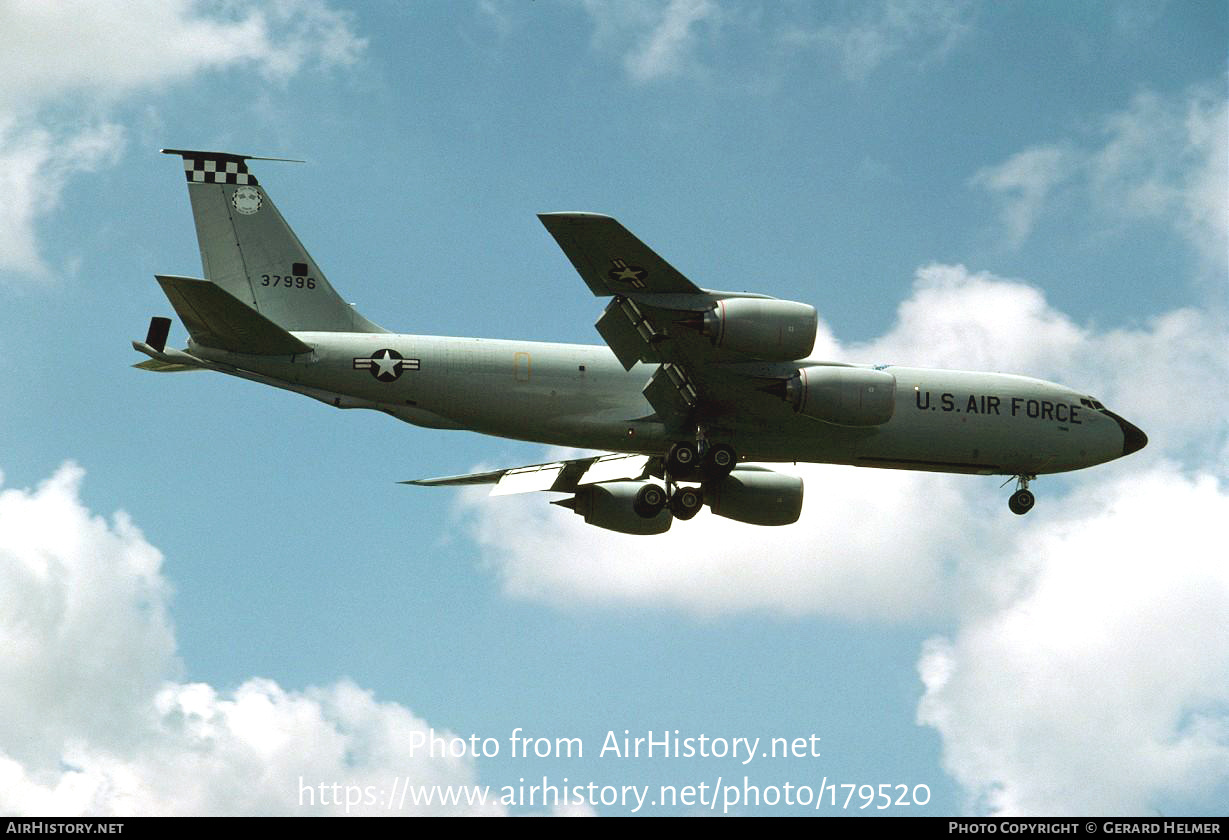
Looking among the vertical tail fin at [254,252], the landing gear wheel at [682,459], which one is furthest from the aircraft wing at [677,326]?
the vertical tail fin at [254,252]

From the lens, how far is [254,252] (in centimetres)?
3350

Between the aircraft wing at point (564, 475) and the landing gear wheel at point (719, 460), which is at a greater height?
the aircraft wing at point (564, 475)

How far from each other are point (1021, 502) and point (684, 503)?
8.26 metres

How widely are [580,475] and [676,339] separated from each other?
8620 millimetres

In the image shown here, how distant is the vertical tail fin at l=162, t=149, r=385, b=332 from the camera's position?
3253cm

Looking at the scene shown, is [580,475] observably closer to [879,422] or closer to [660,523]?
[660,523]

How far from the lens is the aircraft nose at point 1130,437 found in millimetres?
34781

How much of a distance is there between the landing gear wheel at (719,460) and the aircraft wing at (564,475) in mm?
4453

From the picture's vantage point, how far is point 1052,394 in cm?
3409

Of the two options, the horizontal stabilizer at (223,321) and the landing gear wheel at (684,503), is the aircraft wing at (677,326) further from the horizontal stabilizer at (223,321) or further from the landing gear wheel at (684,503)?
the horizontal stabilizer at (223,321)

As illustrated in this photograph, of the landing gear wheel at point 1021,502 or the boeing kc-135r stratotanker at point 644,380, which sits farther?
the landing gear wheel at point 1021,502

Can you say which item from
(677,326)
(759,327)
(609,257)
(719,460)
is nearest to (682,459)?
(719,460)

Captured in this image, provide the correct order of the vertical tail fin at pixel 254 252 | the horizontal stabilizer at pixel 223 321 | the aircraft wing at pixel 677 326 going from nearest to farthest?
1. the aircraft wing at pixel 677 326
2. the horizontal stabilizer at pixel 223 321
3. the vertical tail fin at pixel 254 252

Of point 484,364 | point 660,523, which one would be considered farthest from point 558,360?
point 660,523
